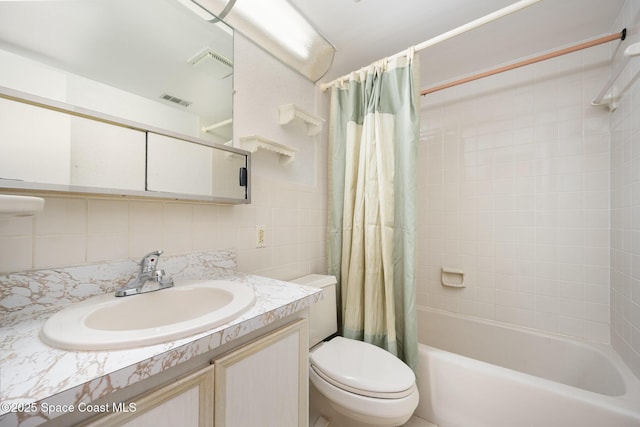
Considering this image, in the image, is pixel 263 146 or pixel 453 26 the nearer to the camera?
pixel 263 146

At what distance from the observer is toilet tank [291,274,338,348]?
1.29 meters

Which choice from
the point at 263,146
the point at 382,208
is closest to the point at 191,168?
the point at 263,146

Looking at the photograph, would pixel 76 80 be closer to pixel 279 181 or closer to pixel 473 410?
pixel 279 181

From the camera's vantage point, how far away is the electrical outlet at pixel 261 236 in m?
1.30

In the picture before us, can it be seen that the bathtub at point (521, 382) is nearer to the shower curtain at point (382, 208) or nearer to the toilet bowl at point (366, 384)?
the shower curtain at point (382, 208)

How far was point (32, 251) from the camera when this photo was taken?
698 mm

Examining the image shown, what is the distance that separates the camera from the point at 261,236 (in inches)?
52.0

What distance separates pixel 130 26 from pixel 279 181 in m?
0.86

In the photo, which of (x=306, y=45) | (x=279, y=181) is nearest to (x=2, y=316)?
(x=279, y=181)

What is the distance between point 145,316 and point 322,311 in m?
0.82

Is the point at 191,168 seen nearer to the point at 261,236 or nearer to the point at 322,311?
the point at 261,236

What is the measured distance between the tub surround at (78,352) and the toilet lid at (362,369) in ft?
1.35

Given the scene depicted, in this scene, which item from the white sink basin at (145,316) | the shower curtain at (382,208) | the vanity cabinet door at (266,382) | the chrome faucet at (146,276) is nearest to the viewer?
the white sink basin at (145,316)

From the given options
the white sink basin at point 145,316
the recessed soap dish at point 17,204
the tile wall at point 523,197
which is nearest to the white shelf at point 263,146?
the white sink basin at point 145,316
